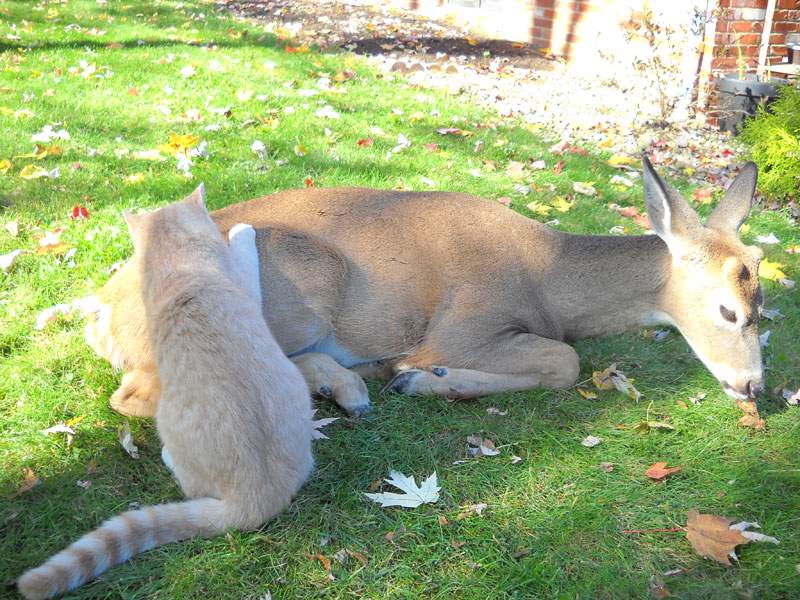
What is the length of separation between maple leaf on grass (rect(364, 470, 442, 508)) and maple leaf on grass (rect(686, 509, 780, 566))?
1028 mm

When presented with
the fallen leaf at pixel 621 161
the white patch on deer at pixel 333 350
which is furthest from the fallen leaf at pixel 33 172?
the fallen leaf at pixel 621 161

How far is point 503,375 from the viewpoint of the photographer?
4.13m

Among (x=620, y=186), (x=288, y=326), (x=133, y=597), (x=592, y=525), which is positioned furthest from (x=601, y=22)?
(x=133, y=597)

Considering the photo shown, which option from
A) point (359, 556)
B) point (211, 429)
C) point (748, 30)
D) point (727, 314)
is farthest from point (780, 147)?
point (211, 429)

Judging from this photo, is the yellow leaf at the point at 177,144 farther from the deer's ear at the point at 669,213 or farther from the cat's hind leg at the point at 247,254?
the deer's ear at the point at 669,213

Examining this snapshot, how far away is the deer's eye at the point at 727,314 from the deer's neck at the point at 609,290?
1.25 feet

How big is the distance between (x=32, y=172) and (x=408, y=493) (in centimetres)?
413

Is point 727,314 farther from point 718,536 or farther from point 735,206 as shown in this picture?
point 718,536

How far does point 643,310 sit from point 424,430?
5.16 feet

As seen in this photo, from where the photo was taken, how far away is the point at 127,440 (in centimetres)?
337

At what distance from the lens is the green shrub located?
268 inches

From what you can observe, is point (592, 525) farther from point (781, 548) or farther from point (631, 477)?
point (781, 548)

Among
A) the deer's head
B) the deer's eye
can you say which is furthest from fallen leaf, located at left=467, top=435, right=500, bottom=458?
the deer's eye

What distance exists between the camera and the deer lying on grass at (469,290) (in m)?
4.04
